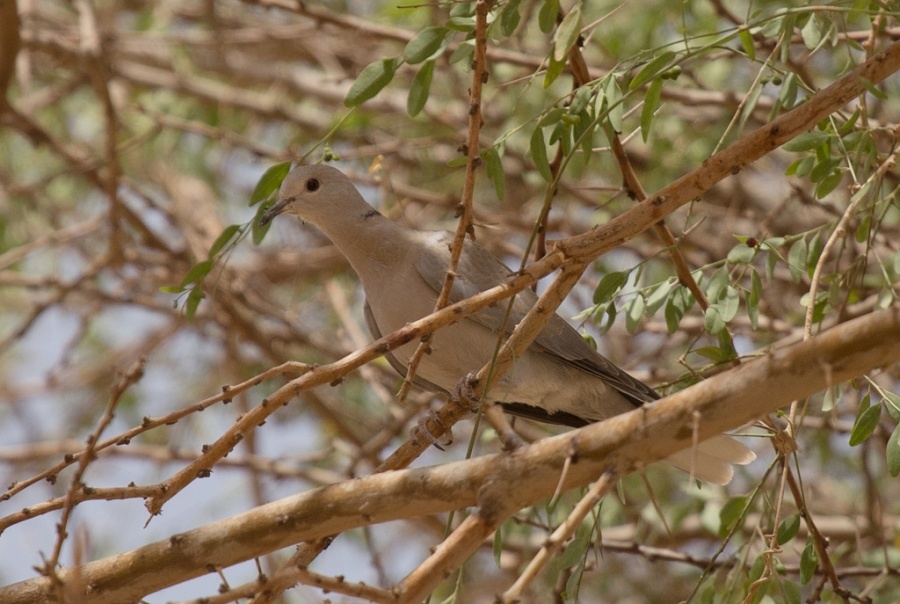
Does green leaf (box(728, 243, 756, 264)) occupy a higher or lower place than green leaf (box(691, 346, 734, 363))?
higher

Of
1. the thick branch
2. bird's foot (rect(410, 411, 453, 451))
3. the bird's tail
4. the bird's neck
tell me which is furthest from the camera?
the bird's neck

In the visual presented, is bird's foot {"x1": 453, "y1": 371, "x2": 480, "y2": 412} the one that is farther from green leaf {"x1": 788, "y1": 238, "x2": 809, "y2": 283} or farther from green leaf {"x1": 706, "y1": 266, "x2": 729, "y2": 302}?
green leaf {"x1": 788, "y1": 238, "x2": 809, "y2": 283}

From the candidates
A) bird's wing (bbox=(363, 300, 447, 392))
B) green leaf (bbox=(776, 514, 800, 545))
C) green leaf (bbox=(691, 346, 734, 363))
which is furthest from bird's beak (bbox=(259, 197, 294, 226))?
green leaf (bbox=(776, 514, 800, 545))

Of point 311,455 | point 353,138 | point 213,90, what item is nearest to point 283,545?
point 311,455

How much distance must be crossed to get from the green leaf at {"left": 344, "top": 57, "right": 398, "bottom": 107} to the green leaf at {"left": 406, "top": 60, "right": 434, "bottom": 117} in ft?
0.26

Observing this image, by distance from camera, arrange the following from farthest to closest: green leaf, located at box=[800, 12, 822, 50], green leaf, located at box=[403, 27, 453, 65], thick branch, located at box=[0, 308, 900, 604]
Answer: green leaf, located at box=[800, 12, 822, 50] → green leaf, located at box=[403, 27, 453, 65] → thick branch, located at box=[0, 308, 900, 604]

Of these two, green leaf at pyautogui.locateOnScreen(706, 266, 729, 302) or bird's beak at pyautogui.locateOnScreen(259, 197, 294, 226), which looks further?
bird's beak at pyautogui.locateOnScreen(259, 197, 294, 226)

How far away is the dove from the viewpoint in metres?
3.15

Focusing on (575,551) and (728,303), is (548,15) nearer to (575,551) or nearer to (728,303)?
(728,303)

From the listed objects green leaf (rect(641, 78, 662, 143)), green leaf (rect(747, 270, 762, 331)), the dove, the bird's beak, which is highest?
the bird's beak

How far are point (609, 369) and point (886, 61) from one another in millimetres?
1349

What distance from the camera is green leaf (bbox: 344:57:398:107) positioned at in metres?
2.22

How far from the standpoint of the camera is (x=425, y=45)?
217 centimetres

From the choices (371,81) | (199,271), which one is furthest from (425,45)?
(199,271)
